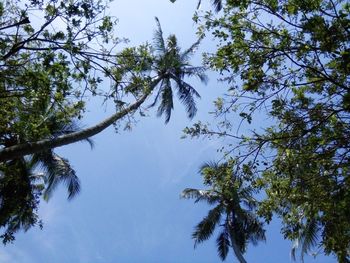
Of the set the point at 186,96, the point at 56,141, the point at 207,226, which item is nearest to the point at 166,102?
the point at 186,96

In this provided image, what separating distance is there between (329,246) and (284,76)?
13.0 feet

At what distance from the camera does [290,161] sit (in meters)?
8.85

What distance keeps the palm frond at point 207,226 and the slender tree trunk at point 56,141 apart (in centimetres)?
Answer: 1555

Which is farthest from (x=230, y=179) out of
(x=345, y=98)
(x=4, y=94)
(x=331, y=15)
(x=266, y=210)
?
(x=4, y=94)

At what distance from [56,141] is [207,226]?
18279mm

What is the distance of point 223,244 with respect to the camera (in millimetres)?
27203

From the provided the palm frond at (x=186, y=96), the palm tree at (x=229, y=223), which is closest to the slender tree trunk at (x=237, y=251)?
the palm tree at (x=229, y=223)

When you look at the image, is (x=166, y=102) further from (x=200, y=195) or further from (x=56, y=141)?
(x=56, y=141)

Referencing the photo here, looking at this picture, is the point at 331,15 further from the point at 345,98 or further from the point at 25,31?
the point at 25,31

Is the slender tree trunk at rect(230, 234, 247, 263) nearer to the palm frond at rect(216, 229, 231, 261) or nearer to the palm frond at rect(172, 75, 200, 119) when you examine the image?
the palm frond at rect(216, 229, 231, 261)

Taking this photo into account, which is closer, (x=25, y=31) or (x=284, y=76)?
(x=284, y=76)

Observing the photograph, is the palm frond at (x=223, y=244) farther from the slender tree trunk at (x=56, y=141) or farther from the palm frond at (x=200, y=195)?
the slender tree trunk at (x=56, y=141)

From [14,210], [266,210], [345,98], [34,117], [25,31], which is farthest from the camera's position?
[14,210]

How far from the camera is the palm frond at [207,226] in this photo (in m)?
27.2
